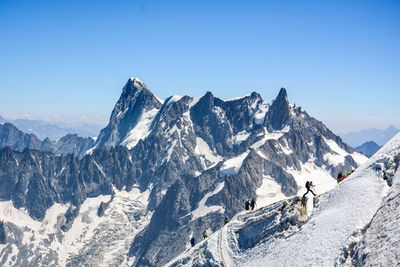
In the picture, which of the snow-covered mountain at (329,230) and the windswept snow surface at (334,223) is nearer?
the snow-covered mountain at (329,230)

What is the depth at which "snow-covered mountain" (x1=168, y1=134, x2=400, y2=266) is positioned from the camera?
33.5 m

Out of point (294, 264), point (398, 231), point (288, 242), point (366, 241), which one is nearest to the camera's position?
point (398, 231)

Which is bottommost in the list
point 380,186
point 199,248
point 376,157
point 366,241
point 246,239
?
point 199,248

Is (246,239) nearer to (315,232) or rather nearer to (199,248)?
(199,248)

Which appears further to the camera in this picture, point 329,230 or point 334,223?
point 334,223

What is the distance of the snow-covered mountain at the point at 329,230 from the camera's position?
110 ft

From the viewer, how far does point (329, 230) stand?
4203cm

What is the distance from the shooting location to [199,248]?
66812 mm

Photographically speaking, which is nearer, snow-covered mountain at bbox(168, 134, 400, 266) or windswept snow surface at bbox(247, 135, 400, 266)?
snow-covered mountain at bbox(168, 134, 400, 266)

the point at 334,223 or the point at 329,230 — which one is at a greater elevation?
the point at 334,223

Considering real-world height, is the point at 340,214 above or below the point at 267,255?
above

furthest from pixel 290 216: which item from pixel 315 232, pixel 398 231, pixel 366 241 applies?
pixel 398 231

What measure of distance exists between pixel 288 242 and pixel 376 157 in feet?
55.4

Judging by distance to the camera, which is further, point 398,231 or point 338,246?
point 338,246
